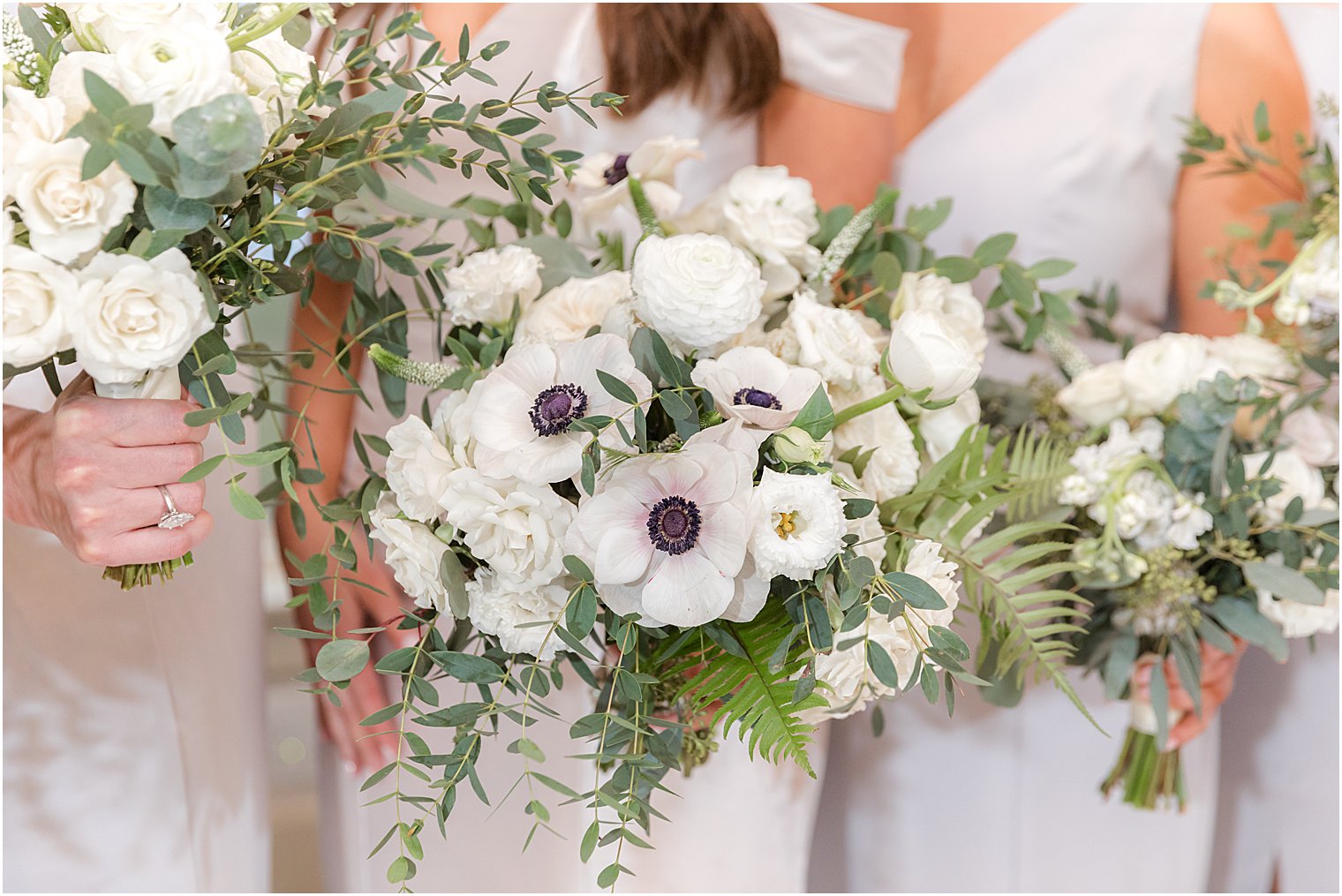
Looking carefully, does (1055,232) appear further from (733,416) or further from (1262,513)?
(733,416)

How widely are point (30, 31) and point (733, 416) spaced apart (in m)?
0.51

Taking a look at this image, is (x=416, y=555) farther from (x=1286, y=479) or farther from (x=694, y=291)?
(x=1286, y=479)

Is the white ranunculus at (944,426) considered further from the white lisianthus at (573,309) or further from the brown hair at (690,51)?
the brown hair at (690,51)

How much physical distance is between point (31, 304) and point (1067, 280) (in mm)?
1111

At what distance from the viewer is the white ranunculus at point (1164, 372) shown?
0.99m

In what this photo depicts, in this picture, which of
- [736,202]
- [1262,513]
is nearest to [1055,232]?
[1262,513]

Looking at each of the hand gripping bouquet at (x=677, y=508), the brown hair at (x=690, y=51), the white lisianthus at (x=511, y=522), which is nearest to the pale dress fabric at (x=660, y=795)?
the brown hair at (x=690, y=51)

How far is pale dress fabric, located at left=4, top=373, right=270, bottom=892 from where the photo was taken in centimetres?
92

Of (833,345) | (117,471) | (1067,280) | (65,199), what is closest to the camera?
(65,199)

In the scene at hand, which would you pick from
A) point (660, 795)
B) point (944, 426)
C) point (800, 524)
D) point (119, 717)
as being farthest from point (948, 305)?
point (119, 717)

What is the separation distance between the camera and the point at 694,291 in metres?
0.66

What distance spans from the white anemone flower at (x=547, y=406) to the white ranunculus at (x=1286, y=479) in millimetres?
717

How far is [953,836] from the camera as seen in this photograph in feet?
4.15

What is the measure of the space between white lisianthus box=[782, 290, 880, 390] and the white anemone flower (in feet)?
0.54
